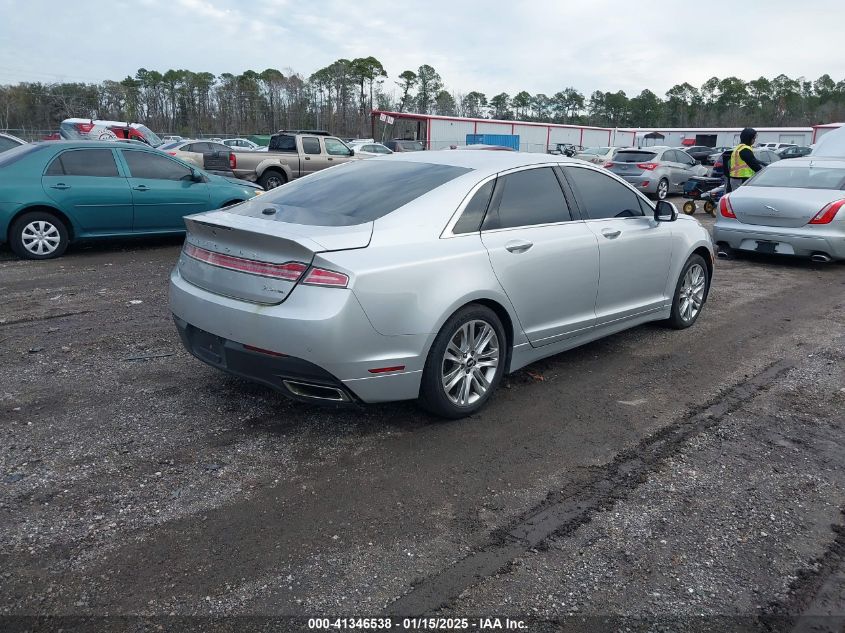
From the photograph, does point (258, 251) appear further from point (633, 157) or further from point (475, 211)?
point (633, 157)

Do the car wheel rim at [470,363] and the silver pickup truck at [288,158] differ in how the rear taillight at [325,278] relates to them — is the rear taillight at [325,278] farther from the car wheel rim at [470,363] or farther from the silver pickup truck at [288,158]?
the silver pickup truck at [288,158]

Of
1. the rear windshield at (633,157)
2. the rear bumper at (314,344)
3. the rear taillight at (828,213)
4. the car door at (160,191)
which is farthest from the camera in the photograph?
the rear windshield at (633,157)

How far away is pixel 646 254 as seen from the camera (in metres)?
5.63

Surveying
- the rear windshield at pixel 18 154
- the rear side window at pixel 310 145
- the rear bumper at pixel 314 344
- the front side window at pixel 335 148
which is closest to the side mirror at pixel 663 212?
the rear bumper at pixel 314 344

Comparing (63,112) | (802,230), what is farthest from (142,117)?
(802,230)

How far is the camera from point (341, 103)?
75188mm

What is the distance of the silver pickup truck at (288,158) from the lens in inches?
722

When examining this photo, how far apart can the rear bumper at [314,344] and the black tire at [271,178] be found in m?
15.4

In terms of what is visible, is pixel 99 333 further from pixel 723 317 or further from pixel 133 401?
pixel 723 317

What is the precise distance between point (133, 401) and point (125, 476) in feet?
3.49

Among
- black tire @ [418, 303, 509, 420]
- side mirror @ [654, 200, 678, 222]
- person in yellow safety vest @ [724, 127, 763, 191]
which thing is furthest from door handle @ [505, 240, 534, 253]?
person in yellow safety vest @ [724, 127, 763, 191]

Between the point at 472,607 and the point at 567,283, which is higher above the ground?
the point at 567,283

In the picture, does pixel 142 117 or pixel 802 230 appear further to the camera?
pixel 142 117

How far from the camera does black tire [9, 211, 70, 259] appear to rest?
884 cm
